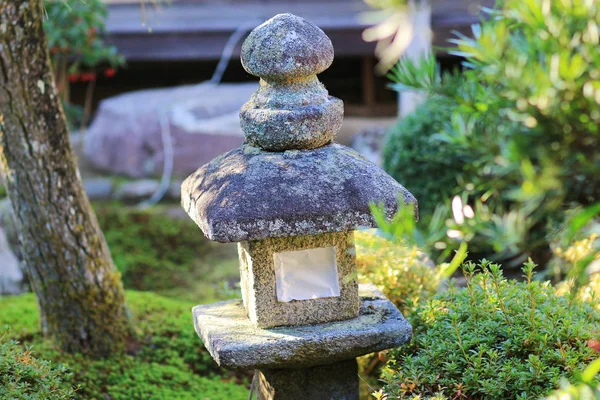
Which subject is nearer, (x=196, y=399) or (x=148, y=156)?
(x=196, y=399)

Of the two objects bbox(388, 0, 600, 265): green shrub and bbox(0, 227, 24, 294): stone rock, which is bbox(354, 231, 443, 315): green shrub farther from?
bbox(0, 227, 24, 294): stone rock

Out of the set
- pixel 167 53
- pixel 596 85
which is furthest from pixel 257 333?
pixel 167 53

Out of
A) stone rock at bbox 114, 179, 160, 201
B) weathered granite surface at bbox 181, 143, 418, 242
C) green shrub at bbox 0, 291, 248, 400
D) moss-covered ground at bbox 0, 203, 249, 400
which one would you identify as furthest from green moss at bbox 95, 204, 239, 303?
weathered granite surface at bbox 181, 143, 418, 242

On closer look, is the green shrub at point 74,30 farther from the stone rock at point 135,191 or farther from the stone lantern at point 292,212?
the stone lantern at point 292,212

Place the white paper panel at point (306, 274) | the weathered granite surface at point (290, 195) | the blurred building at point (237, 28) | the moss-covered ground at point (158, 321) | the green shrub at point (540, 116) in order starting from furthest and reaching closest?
the blurred building at point (237, 28) → the moss-covered ground at point (158, 321) → the white paper panel at point (306, 274) → the weathered granite surface at point (290, 195) → the green shrub at point (540, 116)

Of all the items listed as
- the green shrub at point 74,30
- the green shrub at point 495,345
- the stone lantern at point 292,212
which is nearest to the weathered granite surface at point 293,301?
the stone lantern at point 292,212

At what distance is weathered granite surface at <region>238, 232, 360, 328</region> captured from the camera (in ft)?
9.18

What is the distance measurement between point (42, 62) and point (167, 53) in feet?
15.0

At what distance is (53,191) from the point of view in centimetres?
367

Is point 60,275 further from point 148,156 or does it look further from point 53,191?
point 148,156

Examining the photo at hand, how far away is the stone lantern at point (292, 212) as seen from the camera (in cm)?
262

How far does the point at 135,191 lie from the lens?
24.7 feet

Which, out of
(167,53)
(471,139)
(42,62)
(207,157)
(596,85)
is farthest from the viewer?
(167,53)

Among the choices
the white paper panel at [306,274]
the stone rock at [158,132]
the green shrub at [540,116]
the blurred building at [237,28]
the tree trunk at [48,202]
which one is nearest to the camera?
the green shrub at [540,116]
